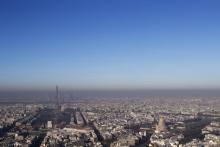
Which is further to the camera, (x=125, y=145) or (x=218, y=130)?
(x=218, y=130)

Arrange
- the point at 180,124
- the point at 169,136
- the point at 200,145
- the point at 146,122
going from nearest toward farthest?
the point at 200,145
the point at 169,136
the point at 180,124
the point at 146,122

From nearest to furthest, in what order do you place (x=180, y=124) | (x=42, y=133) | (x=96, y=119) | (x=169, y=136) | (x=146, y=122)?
(x=169, y=136) < (x=42, y=133) < (x=180, y=124) < (x=146, y=122) < (x=96, y=119)

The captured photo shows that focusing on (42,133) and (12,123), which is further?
(12,123)

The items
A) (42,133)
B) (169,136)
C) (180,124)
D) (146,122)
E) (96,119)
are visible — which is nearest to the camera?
(169,136)

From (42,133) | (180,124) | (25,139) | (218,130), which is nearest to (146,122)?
(180,124)

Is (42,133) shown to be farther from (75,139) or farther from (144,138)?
(144,138)

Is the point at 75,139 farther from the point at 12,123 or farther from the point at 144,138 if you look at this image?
the point at 12,123

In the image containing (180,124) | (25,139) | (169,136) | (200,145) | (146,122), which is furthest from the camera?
(146,122)

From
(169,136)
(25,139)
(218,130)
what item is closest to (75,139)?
(25,139)

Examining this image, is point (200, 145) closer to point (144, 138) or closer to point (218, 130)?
point (144, 138)
